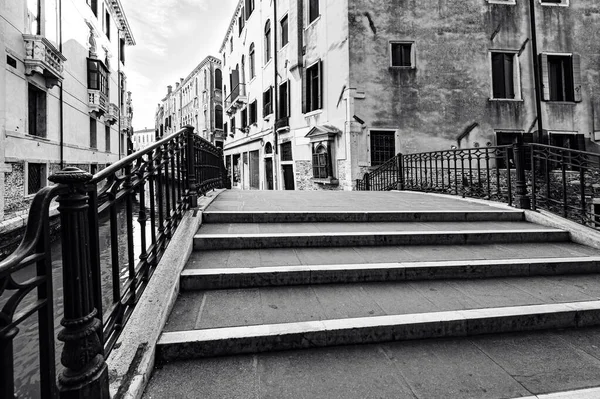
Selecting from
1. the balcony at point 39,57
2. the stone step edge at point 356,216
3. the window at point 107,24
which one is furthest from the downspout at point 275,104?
the stone step edge at point 356,216

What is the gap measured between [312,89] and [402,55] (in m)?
3.77

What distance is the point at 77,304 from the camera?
4.74ft

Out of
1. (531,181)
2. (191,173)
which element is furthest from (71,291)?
(531,181)

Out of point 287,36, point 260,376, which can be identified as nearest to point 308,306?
point 260,376

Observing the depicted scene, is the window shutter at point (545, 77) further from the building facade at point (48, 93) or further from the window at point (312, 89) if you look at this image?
the building facade at point (48, 93)

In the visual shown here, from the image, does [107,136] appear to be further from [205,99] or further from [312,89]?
[205,99]

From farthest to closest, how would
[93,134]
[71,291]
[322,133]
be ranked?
[93,134]
[322,133]
[71,291]

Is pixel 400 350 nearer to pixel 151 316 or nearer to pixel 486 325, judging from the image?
pixel 486 325

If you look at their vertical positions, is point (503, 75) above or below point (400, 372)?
above

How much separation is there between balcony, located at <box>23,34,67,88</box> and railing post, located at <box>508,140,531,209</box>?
1207cm

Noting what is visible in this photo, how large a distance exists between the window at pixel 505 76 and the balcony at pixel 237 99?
14.3 meters

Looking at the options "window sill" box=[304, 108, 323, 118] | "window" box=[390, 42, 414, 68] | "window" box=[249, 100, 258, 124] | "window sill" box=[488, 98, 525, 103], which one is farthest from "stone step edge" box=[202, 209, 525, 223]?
"window" box=[249, 100, 258, 124]

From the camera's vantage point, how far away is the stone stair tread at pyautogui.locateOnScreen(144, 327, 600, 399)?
1804 mm

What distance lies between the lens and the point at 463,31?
40.4 ft
